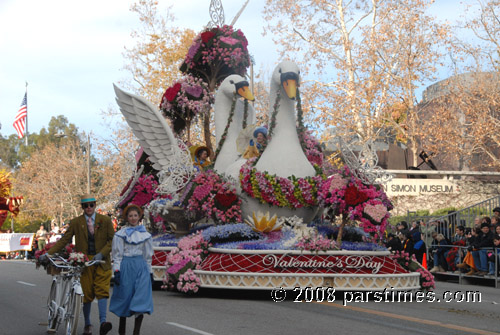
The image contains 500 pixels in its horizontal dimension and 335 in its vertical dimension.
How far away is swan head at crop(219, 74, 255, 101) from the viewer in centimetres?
1745

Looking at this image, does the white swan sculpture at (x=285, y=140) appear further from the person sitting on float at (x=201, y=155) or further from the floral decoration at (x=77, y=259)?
the floral decoration at (x=77, y=259)

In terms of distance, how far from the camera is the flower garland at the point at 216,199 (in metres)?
15.5

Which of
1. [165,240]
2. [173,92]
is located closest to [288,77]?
[165,240]

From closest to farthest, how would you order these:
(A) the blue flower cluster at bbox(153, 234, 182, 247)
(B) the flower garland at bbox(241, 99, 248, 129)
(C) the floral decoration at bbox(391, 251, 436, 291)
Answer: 1. (C) the floral decoration at bbox(391, 251, 436, 291)
2. (A) the blue flower cluster at bbox(153, 234, 182, 247)
3. (B) the flower garland at bbox(241, 99, 248, 129)

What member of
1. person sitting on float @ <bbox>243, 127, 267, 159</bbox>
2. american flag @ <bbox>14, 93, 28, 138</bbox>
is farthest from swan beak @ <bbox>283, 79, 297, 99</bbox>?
american flag @ <bbox>14, 93, 28, 138</bbox>

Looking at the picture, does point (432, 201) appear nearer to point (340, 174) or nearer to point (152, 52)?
point (152, 52)

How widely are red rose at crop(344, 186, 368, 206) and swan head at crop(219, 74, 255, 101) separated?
4256 millimetres

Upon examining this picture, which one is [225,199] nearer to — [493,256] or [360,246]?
[360,246]

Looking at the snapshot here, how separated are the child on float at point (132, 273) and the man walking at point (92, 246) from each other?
1.89ft

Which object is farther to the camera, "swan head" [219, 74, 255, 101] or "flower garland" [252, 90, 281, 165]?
"swan head" [219, 74, 255, 101]

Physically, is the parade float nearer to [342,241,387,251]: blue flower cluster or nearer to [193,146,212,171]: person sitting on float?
[342,241,387,251]: blue flower cluster

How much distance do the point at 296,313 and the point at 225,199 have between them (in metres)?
4.37

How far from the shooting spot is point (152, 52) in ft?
131

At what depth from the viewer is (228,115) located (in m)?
18.4
